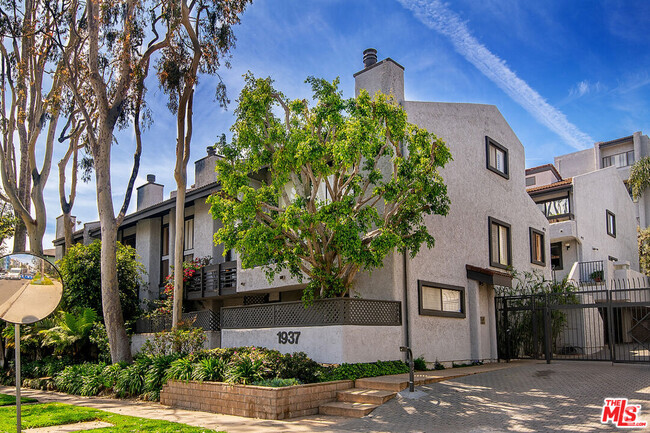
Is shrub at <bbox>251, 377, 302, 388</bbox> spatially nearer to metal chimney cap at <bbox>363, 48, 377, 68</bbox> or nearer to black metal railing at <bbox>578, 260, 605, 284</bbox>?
metal chimney cap at <bbox>363, 48, 377, 68</bbox>

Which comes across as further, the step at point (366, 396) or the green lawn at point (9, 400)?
the green lawn at point (9, 400)

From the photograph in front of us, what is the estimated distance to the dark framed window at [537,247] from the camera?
23172 mm

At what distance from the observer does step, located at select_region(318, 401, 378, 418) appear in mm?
11055

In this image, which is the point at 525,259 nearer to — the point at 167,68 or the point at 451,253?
the point at 451,253

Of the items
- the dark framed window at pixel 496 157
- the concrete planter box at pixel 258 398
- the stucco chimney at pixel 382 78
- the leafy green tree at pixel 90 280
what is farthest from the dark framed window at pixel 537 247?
the leafy green tree at pixel 90 280

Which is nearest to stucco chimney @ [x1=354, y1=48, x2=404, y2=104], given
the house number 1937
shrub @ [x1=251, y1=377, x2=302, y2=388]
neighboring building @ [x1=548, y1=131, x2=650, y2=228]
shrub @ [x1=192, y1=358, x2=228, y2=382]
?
the house number 1937

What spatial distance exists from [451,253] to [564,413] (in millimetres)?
8377

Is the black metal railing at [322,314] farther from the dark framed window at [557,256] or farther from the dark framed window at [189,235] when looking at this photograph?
the dark framed window at [557,256]

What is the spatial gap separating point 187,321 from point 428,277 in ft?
25.5

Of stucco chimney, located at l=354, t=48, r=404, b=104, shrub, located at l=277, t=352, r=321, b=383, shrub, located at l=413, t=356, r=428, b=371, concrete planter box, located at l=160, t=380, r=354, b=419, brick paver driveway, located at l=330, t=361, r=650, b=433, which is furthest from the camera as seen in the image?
stucco chimney, located at l=354, t=48, r=404, b=104

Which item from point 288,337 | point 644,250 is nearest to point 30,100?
point 288,337

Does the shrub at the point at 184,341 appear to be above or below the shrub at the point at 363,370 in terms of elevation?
above

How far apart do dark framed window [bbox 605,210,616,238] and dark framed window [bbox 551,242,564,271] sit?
437 cm

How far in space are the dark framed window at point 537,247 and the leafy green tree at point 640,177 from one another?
21.0 meters
